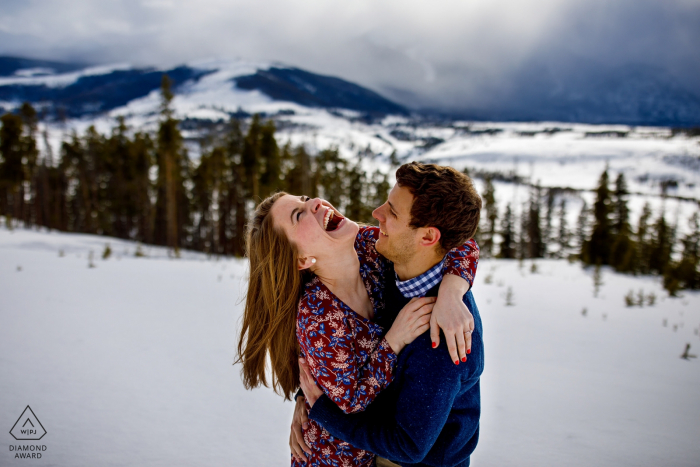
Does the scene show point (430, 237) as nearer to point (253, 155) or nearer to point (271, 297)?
point (271, 297)

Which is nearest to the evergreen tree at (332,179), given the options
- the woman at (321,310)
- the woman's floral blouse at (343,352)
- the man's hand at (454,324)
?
the woman at (321,310)

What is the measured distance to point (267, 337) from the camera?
7.41 ft

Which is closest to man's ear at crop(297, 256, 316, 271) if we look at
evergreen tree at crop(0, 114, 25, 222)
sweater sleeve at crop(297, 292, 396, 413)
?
sweater sleeve at crop(297, 292, 396, 413)

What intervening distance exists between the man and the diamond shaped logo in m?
3.15

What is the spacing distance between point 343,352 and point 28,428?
368 centimetres

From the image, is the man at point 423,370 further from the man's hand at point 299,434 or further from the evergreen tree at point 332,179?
the evergreen tree at point 332,179

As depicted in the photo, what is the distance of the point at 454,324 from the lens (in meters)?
1.68

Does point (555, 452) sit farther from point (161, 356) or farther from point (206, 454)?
point (161, 356)

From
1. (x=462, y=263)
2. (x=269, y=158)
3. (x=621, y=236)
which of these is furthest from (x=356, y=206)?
(x=462, y=263)

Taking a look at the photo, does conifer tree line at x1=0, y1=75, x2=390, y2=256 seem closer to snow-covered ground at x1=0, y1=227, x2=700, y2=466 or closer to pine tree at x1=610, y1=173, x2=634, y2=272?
pine tree at x1=610, y1=173, x2=634, y2=272

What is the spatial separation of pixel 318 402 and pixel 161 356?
4.20 metres

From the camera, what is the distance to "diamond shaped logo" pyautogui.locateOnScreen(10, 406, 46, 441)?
345 centimetres

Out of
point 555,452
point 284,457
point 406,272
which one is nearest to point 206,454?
point 284,457

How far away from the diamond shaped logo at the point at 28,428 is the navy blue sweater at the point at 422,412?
3265 mm
